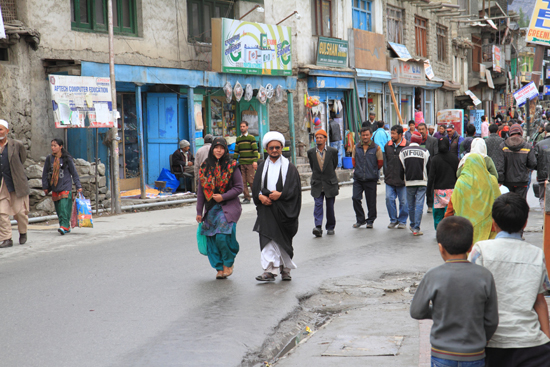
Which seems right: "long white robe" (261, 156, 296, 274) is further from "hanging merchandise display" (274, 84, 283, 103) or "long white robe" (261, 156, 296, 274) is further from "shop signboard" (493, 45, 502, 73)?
"shop signboard" (493, 45, 502, 73)

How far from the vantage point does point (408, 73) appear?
30.7 meters

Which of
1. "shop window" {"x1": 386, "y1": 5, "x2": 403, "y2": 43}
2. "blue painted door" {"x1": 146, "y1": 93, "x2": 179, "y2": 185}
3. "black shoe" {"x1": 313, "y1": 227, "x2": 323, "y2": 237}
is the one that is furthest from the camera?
"shop window" {"x1": 386, "y1": 5, "x2": 403, "y2": 43}

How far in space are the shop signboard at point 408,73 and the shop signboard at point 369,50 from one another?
74 centimetres

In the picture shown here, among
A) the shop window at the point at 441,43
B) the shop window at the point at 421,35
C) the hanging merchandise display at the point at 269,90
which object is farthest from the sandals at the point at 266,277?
the shop window at the point at 441,43

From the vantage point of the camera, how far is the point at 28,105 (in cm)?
1467

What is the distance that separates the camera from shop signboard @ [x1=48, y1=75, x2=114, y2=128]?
14.0 m

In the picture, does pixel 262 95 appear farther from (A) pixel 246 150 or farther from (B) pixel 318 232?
(B) pixel 318 232

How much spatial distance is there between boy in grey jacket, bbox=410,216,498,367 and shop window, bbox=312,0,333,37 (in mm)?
22243

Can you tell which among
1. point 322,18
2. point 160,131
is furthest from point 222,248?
point 322,18

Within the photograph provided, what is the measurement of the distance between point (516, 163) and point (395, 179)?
2069 millimetres

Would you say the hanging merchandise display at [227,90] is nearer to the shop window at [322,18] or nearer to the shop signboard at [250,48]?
the shop signboard at [250,48]

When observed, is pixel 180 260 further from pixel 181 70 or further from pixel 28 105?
pixel 181 70

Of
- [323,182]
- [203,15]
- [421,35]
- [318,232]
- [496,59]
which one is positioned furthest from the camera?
[496,59]

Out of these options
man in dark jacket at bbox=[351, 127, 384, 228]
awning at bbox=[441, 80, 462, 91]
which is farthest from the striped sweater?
awning at bbox=[441, 80, 462, 91]
